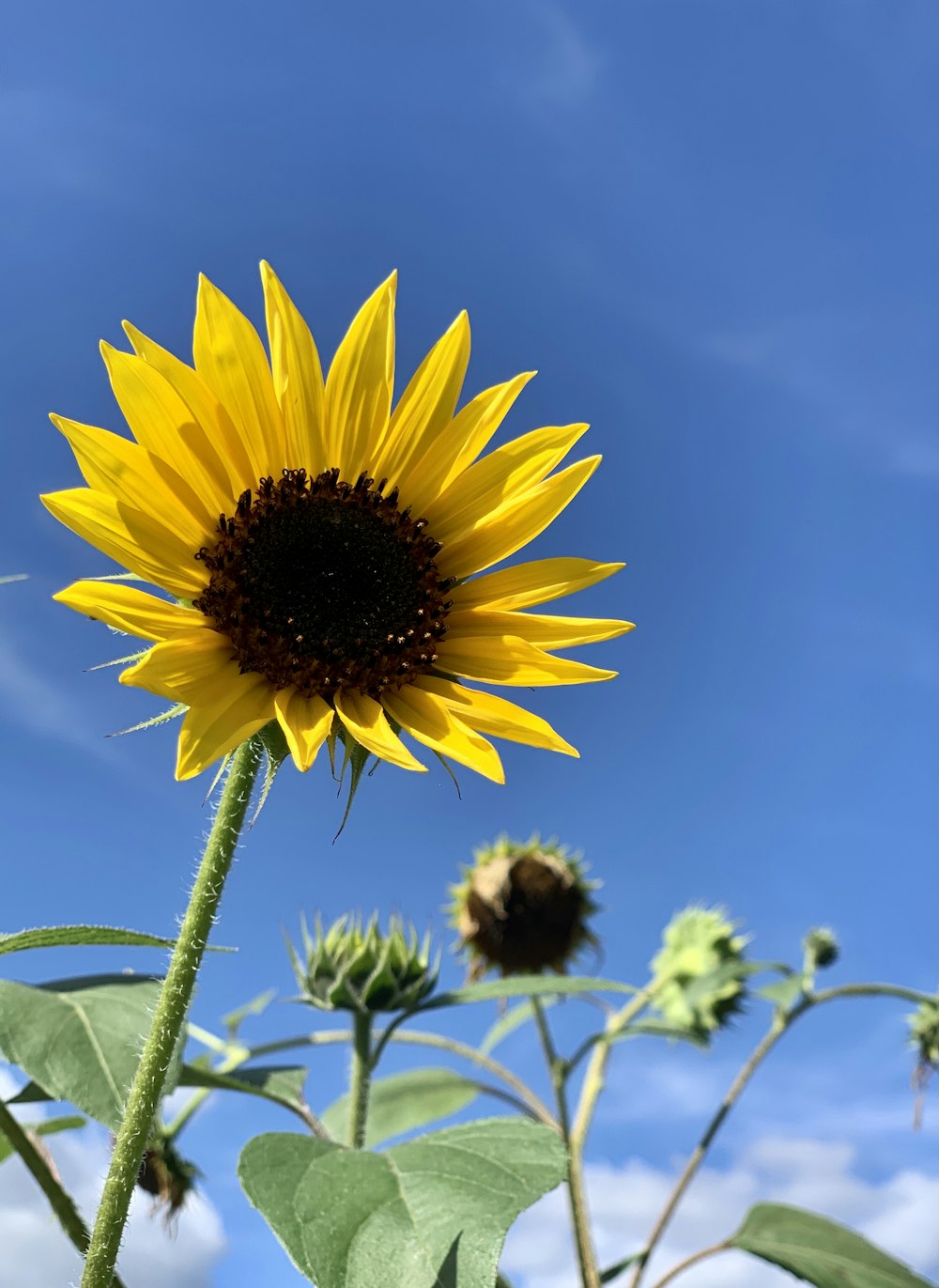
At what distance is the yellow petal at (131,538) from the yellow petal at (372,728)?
14.5 inches

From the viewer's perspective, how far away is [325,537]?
2.42m

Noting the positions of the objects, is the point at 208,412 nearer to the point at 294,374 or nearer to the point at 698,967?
the point at 294,374

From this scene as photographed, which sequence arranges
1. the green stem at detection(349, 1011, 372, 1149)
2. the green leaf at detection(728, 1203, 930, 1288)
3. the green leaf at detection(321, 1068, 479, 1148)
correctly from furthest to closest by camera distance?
the green leaf at detection(321, 1068, 479, 1148)
the green leaf at detection(728, 1203, 930, 1288)
the green stem at detection(349, 1011, 372, 1149)

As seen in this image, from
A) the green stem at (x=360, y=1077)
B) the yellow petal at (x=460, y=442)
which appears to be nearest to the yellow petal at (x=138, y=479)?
the yellow petal at (x=460, y=442)

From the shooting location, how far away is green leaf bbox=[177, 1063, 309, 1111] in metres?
2.45

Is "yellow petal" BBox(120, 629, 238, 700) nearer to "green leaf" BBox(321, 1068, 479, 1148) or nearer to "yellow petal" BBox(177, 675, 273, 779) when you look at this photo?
"yellow petal" BBox(177, 675, 273, 779)

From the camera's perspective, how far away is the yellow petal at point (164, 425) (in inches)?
80.4

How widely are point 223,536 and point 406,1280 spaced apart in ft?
4.54

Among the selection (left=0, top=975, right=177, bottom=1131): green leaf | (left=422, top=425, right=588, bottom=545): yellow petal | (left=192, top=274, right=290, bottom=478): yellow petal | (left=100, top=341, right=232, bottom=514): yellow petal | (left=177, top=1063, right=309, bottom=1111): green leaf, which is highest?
(left=422, top=425, right=588, bottom=545): yellow petal

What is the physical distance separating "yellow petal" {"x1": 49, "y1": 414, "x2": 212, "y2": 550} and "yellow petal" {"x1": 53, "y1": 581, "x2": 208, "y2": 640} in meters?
0.19

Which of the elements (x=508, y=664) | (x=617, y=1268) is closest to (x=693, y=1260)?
(x=617, y=1268)

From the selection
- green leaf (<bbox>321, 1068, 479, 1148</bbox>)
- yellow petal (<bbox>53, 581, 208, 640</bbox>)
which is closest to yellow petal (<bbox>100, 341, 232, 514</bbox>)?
yellow petal (<bbox>53, 581, 208, 640</bbox>)

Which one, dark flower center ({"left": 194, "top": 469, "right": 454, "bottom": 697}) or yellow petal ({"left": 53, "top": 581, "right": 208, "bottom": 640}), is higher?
dark flower center ({"left": 194, "top": 469, "right": 454, "bottom": 697})

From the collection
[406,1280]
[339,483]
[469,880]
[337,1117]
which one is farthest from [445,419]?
[469,880]
